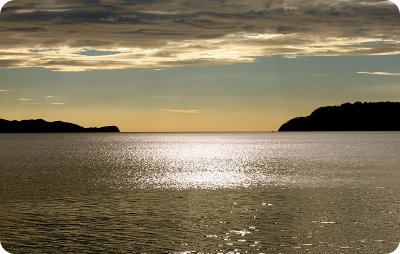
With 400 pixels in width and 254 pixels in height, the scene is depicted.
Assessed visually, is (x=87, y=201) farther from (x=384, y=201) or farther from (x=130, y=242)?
(x=384, y=201)

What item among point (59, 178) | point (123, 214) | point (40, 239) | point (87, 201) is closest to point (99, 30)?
point (59, 178)

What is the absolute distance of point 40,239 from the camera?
5931 centimetres

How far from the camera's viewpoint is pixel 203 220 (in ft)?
231

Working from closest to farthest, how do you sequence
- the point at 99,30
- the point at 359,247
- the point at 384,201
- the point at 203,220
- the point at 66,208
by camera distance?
the point at 359,247
the point at 203,220
the point at 66,208
the point at 384,201
the point at 99,30

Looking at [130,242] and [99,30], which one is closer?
[130,242]

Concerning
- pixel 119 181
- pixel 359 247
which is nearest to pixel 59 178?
pixel 119 181

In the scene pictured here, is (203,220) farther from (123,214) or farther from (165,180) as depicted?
(165,180)

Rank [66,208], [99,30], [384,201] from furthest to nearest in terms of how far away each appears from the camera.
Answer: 1. [99,30]
2. [384,201]
3. [66,208]

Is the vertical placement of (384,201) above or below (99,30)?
below

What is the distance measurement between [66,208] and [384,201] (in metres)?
48.5

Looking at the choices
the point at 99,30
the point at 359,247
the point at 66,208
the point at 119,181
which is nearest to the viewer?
the point at 359,247

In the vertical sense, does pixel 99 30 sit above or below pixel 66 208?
above

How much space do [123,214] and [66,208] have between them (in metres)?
10.6

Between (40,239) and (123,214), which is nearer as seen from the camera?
(40,239)
